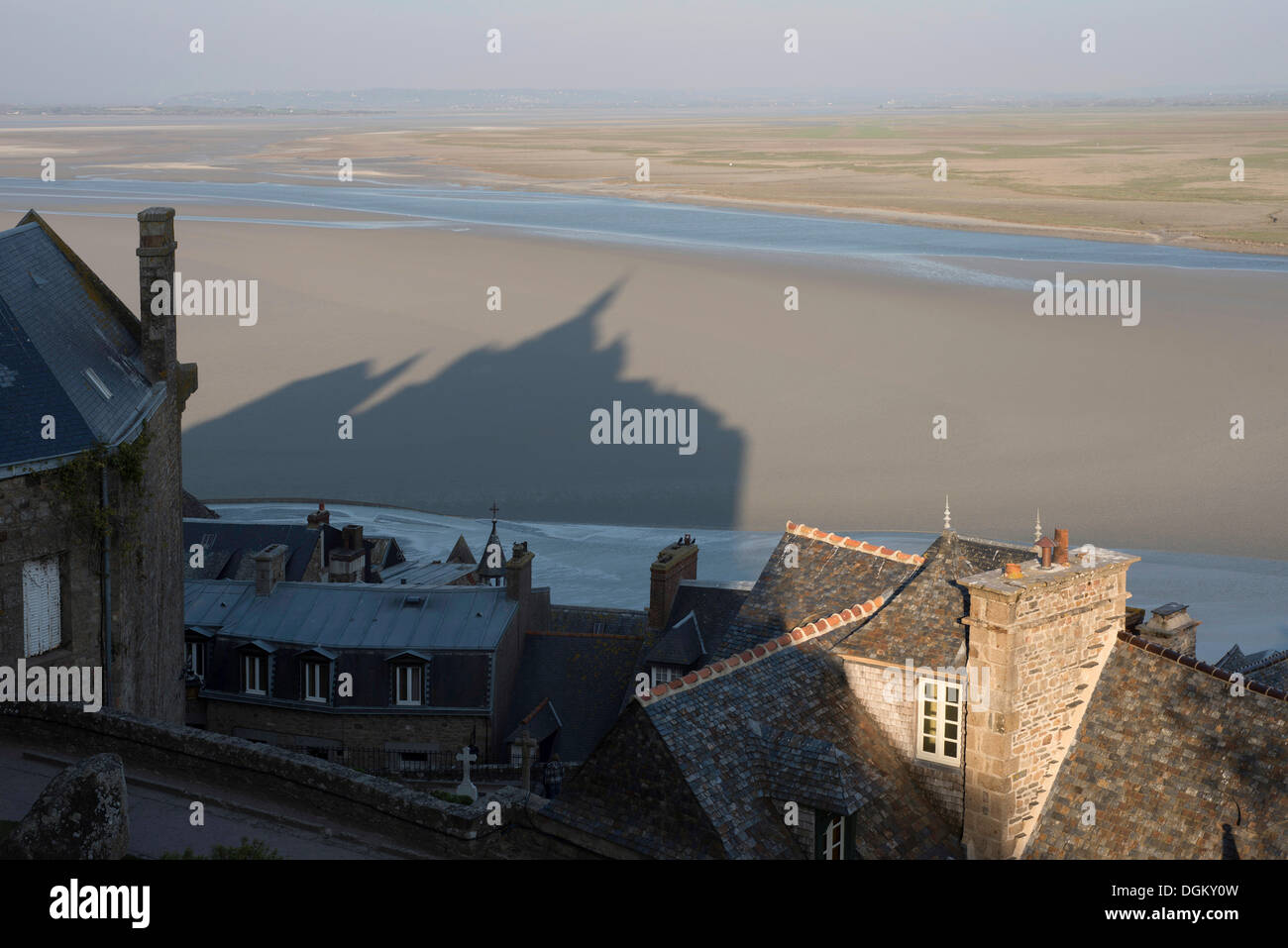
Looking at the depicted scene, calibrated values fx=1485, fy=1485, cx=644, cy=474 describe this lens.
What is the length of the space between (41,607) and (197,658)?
8.78m

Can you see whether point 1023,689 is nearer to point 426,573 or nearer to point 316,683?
point 316,683

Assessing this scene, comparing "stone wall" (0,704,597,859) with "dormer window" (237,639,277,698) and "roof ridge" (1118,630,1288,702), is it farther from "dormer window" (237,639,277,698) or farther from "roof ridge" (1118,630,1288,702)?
"dormer window" (237,639,277,698)

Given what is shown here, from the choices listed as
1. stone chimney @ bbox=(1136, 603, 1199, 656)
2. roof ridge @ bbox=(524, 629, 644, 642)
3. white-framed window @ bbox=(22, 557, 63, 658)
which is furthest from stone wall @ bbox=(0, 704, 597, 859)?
roof ridge @ bbox=(524, 629, 644, 642)

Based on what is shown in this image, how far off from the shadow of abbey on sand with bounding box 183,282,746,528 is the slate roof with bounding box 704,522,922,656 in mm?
19844

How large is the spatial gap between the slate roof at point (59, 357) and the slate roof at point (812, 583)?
861 centimetres

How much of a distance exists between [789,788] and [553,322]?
49.5 m

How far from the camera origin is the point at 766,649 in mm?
16500

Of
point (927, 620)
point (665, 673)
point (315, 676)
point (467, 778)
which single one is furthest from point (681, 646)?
point (927, 620)

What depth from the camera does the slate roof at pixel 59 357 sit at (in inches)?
733

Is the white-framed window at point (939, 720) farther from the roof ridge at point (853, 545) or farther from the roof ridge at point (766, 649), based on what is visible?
the roof ridge at point (853, 545)

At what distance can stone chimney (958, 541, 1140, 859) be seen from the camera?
14.3m

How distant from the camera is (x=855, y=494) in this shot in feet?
137

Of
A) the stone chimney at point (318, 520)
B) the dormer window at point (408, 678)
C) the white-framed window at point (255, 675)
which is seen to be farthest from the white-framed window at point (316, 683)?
the stone chimney at point (318, 520)
